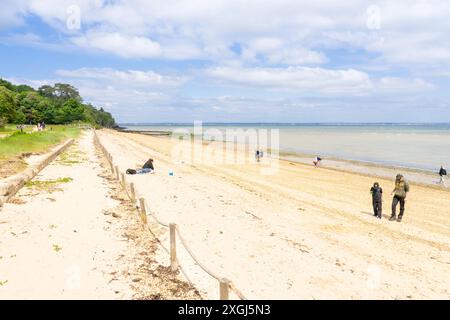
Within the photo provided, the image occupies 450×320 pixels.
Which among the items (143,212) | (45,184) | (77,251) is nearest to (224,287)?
(77,251)

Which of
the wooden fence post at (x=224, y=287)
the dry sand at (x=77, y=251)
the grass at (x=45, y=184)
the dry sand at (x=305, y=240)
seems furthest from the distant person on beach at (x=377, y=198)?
the grass at (x=45, y=184)

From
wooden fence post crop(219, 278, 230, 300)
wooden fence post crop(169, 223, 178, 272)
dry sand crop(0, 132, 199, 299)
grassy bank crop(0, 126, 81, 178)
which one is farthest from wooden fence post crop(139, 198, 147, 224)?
grassy bank crop(0, 126, 81, 178)

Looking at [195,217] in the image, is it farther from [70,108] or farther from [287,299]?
[70,108]

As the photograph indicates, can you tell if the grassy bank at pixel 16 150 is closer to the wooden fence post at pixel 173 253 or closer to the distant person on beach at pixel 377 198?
the wooden fence post at pixel 173 253

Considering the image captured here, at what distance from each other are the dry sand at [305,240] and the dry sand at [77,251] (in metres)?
1.00

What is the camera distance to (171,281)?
27.7 ft

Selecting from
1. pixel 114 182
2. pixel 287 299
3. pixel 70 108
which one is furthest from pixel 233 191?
pixel 70 108

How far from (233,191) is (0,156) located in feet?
48.8

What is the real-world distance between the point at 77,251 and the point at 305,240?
283 inches

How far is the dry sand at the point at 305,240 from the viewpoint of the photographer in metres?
8.77

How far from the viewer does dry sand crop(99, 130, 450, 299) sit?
8773mm

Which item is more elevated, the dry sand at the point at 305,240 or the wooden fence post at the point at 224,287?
the wooden fence post at the point at 224,287

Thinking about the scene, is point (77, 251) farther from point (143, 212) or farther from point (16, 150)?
point (16, 150)

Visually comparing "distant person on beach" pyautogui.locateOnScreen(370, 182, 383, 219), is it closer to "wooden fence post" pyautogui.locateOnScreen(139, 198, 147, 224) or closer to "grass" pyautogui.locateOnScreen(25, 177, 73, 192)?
"wooden fence post" pyautogui.locateOnScreen(139, 198, 147, 224)
